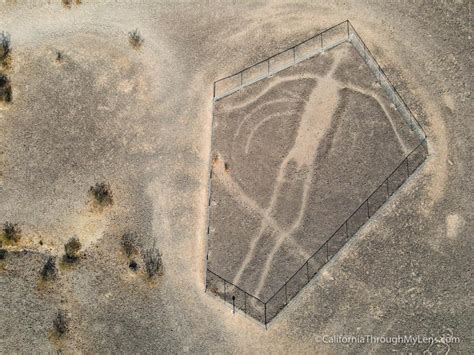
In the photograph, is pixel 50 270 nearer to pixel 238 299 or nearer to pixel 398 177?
pixel 238 299

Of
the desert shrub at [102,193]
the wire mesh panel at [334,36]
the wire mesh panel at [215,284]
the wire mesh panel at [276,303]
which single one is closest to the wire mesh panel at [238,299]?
the wire mesh panel at [215,284]

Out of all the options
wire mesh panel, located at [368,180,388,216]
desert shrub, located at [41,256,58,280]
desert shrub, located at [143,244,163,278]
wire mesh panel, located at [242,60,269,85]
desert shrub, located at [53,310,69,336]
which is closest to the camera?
desert shrub, located at [53,310,69,336]

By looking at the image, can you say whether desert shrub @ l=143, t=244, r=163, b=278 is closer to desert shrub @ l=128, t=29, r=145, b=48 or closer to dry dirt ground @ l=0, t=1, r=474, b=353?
dry dirt ground @ l=0, t=1, r=474, b=353

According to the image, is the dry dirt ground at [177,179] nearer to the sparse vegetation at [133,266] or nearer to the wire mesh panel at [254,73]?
the sparse vegetation at [133,266]

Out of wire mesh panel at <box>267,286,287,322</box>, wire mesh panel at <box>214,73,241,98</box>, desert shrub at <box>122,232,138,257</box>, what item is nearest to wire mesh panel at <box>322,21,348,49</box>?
wire mesh panel at <box>214,73,241,98</box>

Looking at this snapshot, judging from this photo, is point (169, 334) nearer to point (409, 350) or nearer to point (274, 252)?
point (274, 252)

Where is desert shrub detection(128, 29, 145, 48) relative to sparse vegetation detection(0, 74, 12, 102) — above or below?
above

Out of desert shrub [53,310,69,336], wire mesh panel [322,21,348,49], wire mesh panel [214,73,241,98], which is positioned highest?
wire mesh panel [322,21,348,49]

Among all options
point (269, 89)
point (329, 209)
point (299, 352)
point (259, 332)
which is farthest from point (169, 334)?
point (269, 89)
